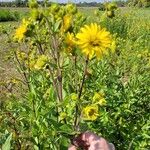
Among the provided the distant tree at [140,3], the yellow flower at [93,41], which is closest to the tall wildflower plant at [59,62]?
the yellow flower at [93,41]

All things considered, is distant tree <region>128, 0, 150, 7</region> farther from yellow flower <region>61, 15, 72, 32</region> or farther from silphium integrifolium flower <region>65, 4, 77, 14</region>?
yellow flower <region>61, 15, 72, 32</region>

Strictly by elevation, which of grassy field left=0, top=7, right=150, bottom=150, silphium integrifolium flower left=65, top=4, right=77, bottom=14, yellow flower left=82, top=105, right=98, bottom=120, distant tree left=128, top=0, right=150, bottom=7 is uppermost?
silphium integrifolium flower left=65, top=4, right=77, bottom=14

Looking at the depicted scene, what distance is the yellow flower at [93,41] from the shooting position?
1549mm

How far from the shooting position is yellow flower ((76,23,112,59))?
5.08 feet

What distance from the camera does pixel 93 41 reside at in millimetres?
1556

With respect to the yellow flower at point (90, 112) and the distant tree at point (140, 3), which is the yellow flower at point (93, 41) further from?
the distant tree at point (140, 3)

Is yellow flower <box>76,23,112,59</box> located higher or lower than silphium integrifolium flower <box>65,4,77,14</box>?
lower

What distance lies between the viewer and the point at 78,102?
164 centimetres

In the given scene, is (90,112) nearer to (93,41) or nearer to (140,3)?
(93,41)

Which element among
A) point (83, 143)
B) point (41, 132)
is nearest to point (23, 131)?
point (41, 132)

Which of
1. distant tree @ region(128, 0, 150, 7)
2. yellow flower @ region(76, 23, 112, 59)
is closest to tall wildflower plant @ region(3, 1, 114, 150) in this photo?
yellow flower @ region(76, 23, 112, 59)

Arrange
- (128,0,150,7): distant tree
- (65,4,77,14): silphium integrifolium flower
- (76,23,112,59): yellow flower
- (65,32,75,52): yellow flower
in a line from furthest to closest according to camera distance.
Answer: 1. (128,0,150,7): distant tree
2. (65,4,77,14): silphium integrifolium flower
3. (65,32,75,52): yellow flower
4. (76,23,112,59): yellow flower

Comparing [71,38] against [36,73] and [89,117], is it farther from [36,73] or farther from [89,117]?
[36,73]

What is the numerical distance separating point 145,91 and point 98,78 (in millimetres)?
301
